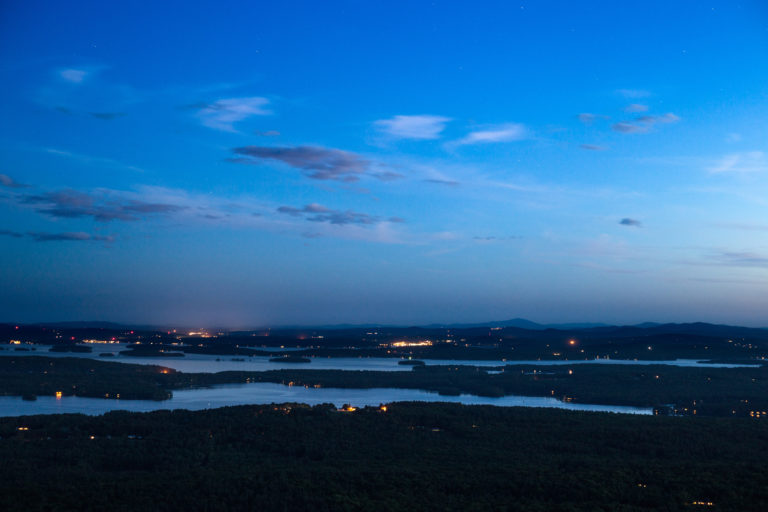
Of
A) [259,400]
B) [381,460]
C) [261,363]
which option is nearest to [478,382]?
[259,400]

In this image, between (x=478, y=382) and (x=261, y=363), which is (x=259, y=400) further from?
(x=261, y=363)

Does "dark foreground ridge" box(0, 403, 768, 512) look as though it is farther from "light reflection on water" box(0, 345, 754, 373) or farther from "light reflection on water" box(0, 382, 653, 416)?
"light reflection on water" box(0, 345, 754, 373)

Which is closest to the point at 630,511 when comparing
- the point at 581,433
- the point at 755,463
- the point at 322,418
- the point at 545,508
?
the point at 545,508

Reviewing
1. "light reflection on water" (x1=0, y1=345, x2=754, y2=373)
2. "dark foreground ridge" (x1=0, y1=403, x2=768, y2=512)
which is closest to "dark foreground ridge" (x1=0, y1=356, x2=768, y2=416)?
"light reflection on water" (x1=0, y1=345, x2=754, y2=373)

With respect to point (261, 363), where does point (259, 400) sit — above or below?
above

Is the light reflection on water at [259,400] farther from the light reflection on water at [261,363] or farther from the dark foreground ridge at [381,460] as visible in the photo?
the light reflection on water at [261,363]

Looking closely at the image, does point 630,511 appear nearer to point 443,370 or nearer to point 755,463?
point 755,463

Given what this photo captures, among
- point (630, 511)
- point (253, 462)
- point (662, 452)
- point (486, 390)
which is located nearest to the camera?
point (630, 511)
